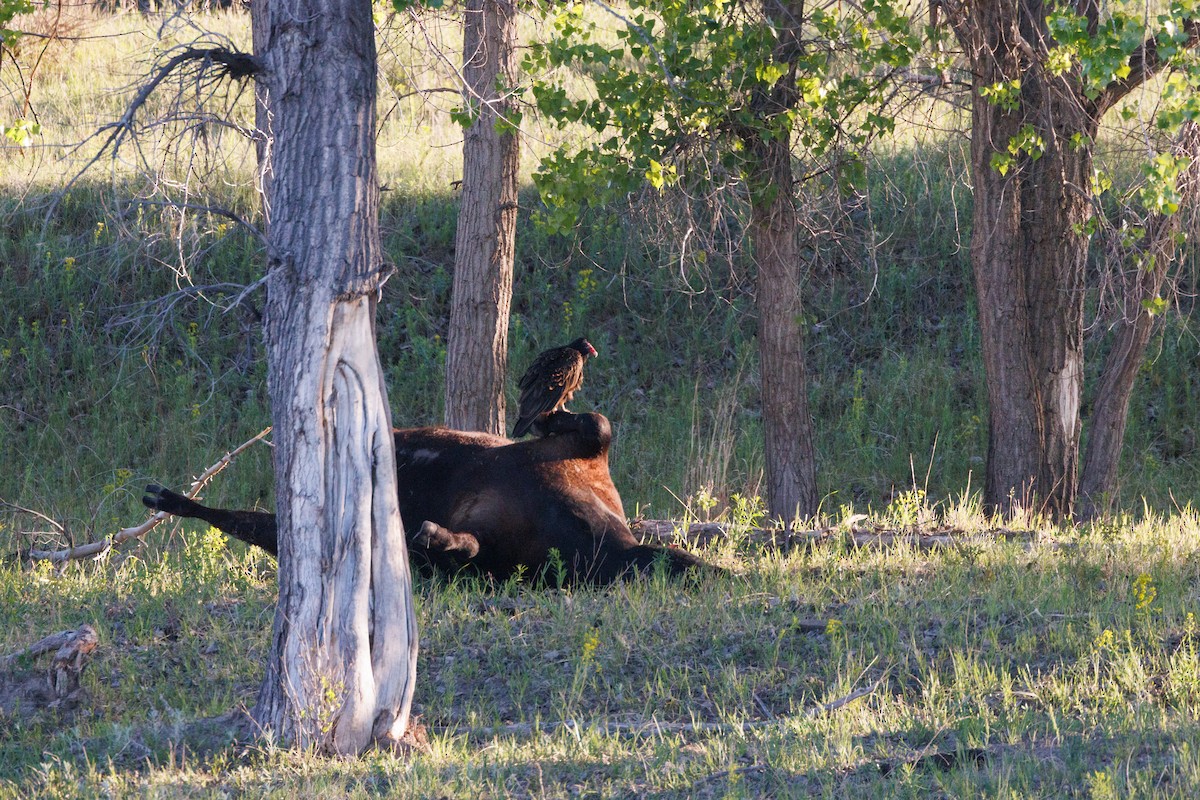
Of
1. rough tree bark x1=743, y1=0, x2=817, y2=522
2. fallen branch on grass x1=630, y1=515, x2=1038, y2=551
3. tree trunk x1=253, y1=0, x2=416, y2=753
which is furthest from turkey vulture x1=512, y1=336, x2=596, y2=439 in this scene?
tree trunk x1=253, y1=0, x2=416, y2=753

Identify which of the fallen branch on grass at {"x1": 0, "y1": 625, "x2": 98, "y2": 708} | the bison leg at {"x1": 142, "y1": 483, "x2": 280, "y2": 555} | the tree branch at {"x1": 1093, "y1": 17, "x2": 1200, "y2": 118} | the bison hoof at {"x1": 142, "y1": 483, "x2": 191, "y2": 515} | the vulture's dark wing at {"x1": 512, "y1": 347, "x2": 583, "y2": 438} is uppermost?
the tree branch at {"x1": 1093, "y1": 17, "x2": 1200, "y2": 118}

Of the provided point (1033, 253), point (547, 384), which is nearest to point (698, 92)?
point (547, 384)

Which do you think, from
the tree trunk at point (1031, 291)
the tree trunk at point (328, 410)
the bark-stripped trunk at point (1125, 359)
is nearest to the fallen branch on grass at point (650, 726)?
the tree trunk at point (328, 410)

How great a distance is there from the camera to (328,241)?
4.72 metres

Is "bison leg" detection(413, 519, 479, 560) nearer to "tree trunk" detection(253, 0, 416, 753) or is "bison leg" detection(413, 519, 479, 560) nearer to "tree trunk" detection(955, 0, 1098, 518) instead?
"tree trunk" detection(253, 0, 416, 753)

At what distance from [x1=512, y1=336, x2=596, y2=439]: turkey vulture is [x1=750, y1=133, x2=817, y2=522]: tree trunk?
2157 mm

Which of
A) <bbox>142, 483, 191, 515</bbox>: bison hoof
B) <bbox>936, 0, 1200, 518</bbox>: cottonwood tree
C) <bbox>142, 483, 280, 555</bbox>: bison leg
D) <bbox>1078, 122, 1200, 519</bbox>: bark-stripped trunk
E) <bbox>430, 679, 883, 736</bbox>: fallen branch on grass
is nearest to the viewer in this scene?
<bbox>430, 679, 883, 736</bbox>: fallen branch on grass

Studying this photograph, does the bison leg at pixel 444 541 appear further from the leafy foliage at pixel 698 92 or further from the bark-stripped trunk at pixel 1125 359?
the bark-stripped trunk at pixel 1125 359

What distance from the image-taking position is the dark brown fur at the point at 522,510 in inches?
268

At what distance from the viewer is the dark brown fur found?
6805mm

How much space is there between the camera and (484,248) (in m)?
9.58

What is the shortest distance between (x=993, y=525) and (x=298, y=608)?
5.06m

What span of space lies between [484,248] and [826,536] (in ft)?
11.9

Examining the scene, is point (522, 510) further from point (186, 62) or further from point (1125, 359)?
point (1125, 359)
